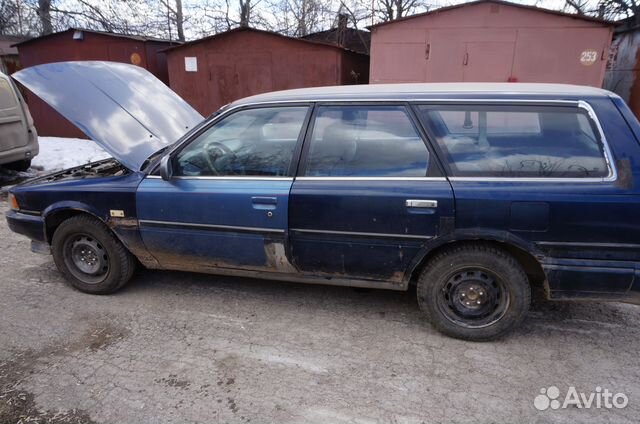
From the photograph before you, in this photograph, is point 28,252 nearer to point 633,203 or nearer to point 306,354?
point 306,354

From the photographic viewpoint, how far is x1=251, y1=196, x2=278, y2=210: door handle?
2982 mm

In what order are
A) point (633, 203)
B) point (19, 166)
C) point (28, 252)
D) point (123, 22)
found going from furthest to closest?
point (123, 22) → point (19, 166) → point (28, 252) → point (633, 203)

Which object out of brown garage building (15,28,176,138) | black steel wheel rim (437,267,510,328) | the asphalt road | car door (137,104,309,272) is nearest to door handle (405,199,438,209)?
black steel wheel rim (437,267,510,328)

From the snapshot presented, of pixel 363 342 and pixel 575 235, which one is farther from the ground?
pixel 575 235

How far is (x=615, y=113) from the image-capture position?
2576 mm

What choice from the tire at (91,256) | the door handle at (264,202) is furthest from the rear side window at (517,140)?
the tire at (91,256)

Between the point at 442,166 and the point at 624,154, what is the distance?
1.01 m

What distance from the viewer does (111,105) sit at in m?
3.55

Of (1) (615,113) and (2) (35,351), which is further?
(2) (35,351)

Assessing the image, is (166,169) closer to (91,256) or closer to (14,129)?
(91,256)

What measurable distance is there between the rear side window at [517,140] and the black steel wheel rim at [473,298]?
2.17ft

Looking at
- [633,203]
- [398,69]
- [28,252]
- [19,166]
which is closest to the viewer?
[633,203]

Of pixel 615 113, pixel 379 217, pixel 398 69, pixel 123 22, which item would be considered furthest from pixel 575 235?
pixel 123 22

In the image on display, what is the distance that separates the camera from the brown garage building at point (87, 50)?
9914mm
